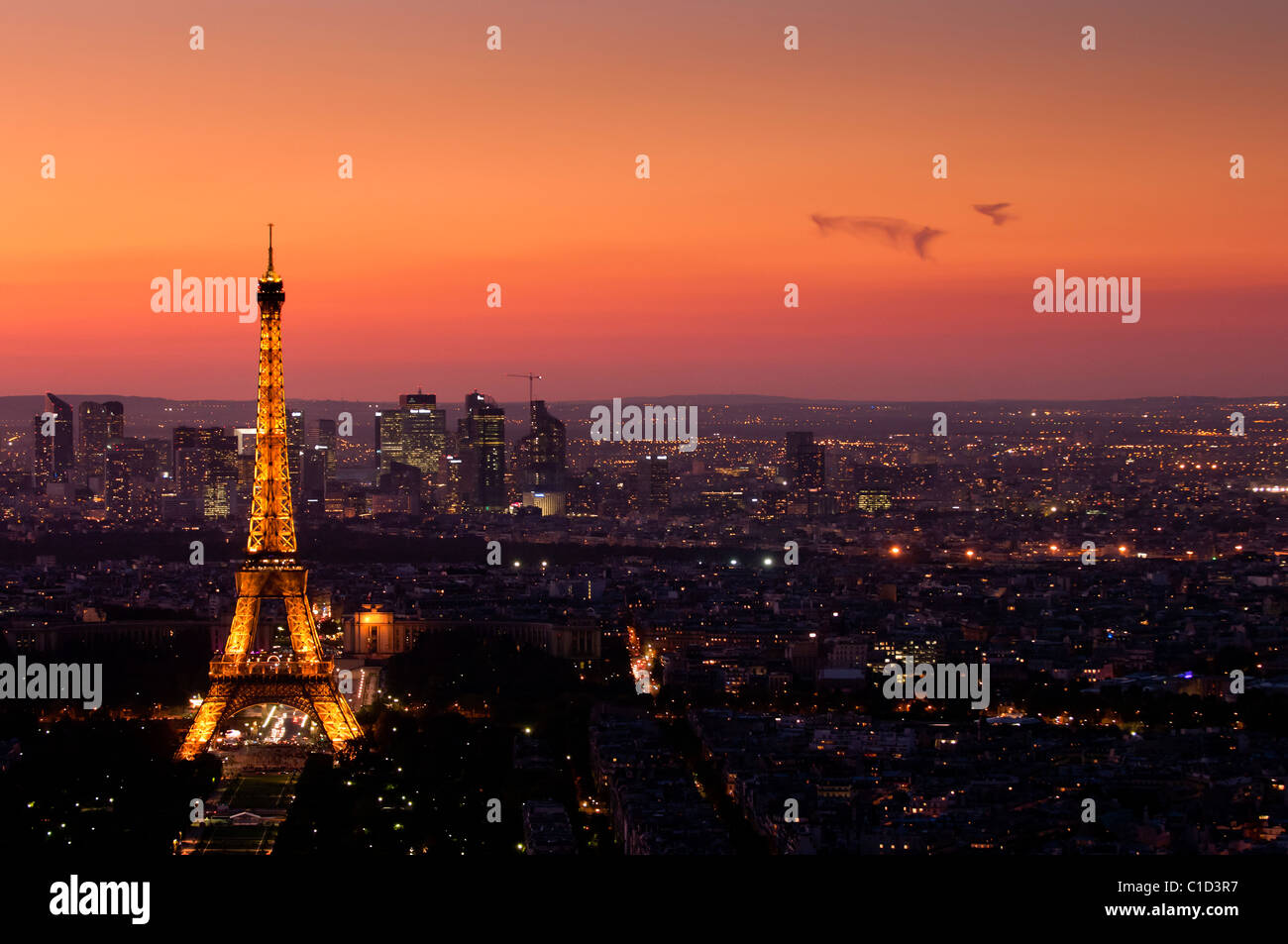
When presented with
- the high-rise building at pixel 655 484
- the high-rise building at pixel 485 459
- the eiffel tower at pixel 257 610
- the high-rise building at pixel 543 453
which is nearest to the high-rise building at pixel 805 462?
the high-rise building at pixel 655 484

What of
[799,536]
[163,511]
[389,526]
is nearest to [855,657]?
[799,536]

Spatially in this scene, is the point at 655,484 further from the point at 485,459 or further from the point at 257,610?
the point at 257,610

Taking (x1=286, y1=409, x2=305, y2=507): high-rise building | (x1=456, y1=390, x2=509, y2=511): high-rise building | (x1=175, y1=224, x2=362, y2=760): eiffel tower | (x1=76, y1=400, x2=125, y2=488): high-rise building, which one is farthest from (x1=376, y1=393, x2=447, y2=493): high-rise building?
(x1=175, y1=224, x2=362, y2=760): eiffel tower

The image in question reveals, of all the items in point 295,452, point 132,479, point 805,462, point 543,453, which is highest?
point 295,452

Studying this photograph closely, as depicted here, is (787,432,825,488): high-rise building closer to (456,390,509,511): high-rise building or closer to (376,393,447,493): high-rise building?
(456,390,509,511): high-rise building

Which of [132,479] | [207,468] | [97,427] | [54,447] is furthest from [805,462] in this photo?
[54,447]

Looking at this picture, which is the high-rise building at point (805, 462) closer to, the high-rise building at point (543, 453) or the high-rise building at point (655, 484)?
the high-rise building at point (655, 484)
